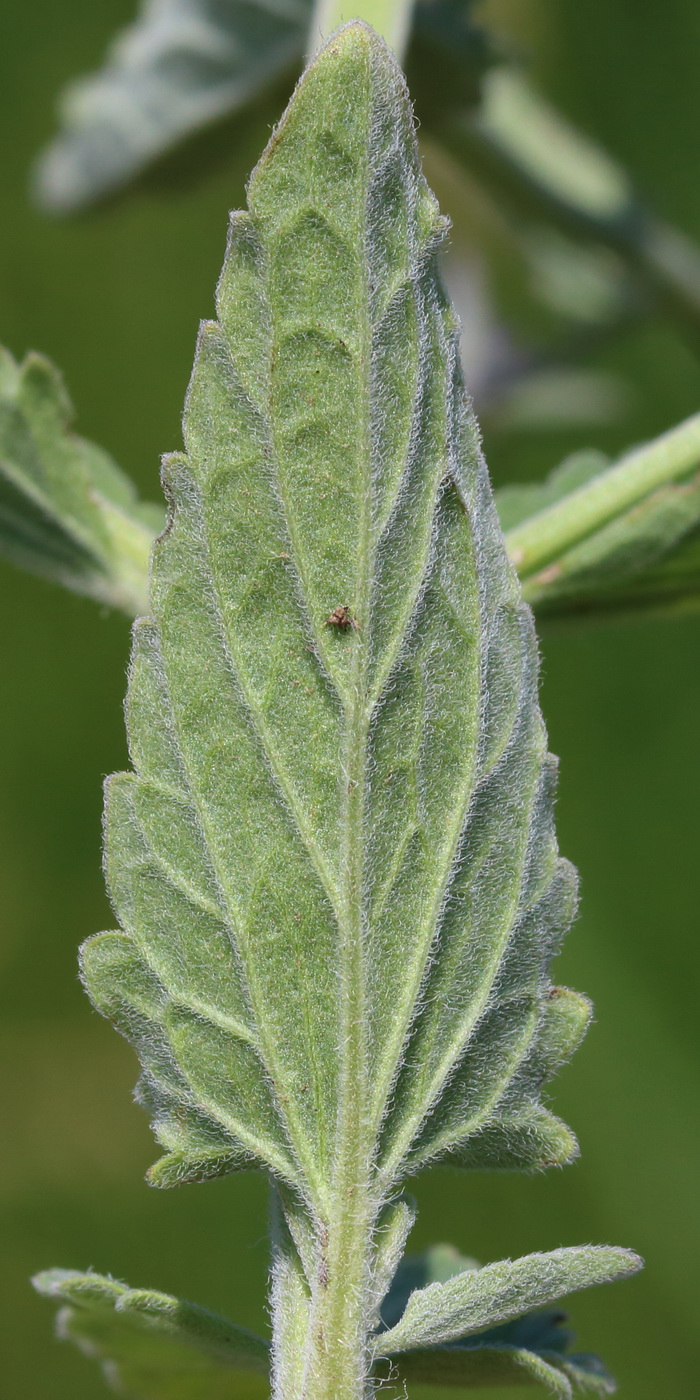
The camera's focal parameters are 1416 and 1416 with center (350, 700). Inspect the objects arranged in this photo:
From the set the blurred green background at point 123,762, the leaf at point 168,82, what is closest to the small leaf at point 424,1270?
the leaf at point 168,82

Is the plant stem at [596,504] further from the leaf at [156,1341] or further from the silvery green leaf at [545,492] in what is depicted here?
the leaf at [156,1341]

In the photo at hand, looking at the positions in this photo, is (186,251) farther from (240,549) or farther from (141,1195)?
(240,549)

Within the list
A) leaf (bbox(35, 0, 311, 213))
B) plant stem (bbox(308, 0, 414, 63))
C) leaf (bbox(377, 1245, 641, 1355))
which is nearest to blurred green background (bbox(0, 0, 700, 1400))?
leaf (bbox(35, 0, 311, 213))

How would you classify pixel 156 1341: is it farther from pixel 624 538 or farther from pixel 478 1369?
pixel 624 538

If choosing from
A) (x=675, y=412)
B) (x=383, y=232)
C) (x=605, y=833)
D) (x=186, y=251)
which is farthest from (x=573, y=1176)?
(x=383, y=232)

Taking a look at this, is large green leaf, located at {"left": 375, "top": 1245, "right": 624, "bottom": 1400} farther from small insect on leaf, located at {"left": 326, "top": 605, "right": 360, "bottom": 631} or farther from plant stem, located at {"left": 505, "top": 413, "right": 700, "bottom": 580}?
plant stem, located at {"left": 505, "top": 413, "right": 700, "bottom": 580}

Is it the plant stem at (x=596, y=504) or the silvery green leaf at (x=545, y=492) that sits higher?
the silvery green leaf at (x=545, y=492)
